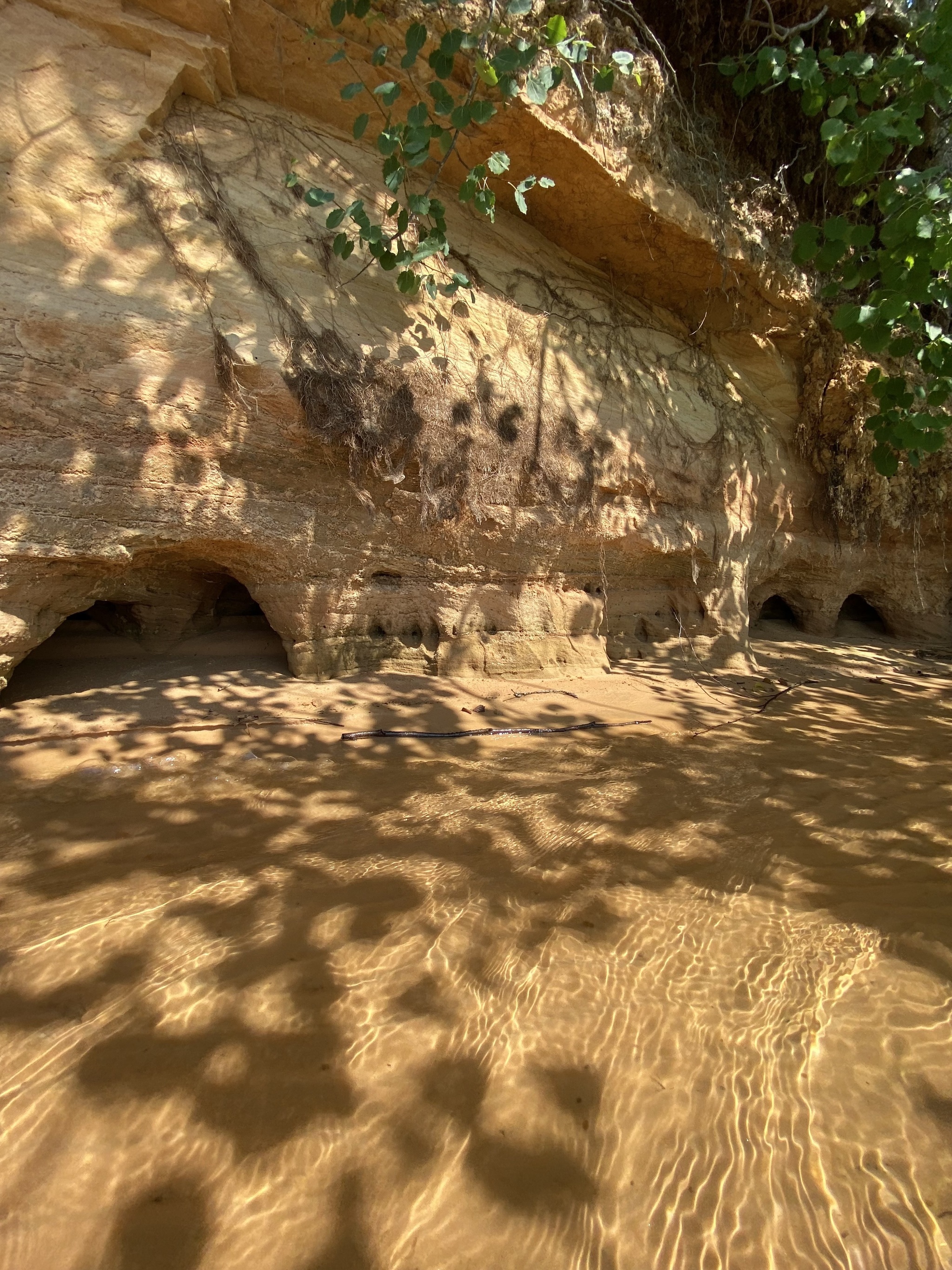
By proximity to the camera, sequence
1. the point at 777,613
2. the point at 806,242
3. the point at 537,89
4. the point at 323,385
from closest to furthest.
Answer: the point at 537,89 < the point at 806,242 < the point at 323,385 < the point at 777,613

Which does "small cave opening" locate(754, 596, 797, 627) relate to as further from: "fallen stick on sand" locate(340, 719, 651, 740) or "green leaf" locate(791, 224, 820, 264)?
"green leaf" locate(791, 224, 820, 264)

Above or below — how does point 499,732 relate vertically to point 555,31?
below

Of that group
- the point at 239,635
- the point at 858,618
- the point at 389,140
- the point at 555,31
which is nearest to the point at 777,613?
the point at 858,618

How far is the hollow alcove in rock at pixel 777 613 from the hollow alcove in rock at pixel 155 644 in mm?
7780

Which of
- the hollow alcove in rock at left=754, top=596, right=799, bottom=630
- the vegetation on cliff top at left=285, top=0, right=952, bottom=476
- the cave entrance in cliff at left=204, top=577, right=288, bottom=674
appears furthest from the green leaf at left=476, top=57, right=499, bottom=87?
the hollow alcove in rock at left=754, top=596, right=799, bottom=630

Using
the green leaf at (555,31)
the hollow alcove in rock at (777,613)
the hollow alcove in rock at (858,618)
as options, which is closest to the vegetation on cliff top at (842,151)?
the green leaf at (555,31)

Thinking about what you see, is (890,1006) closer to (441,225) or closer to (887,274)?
(887,274)

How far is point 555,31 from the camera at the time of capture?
2689mm

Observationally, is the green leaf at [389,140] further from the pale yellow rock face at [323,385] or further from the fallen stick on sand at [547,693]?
the fallen stick on sand at [547,693]

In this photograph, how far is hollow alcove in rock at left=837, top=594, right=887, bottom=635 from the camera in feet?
32.3

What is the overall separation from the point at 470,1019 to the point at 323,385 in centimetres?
433

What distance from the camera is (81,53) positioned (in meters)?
4.09

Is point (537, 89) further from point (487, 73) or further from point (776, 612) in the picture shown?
point (776, 612)

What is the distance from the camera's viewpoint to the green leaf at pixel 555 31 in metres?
2.67
